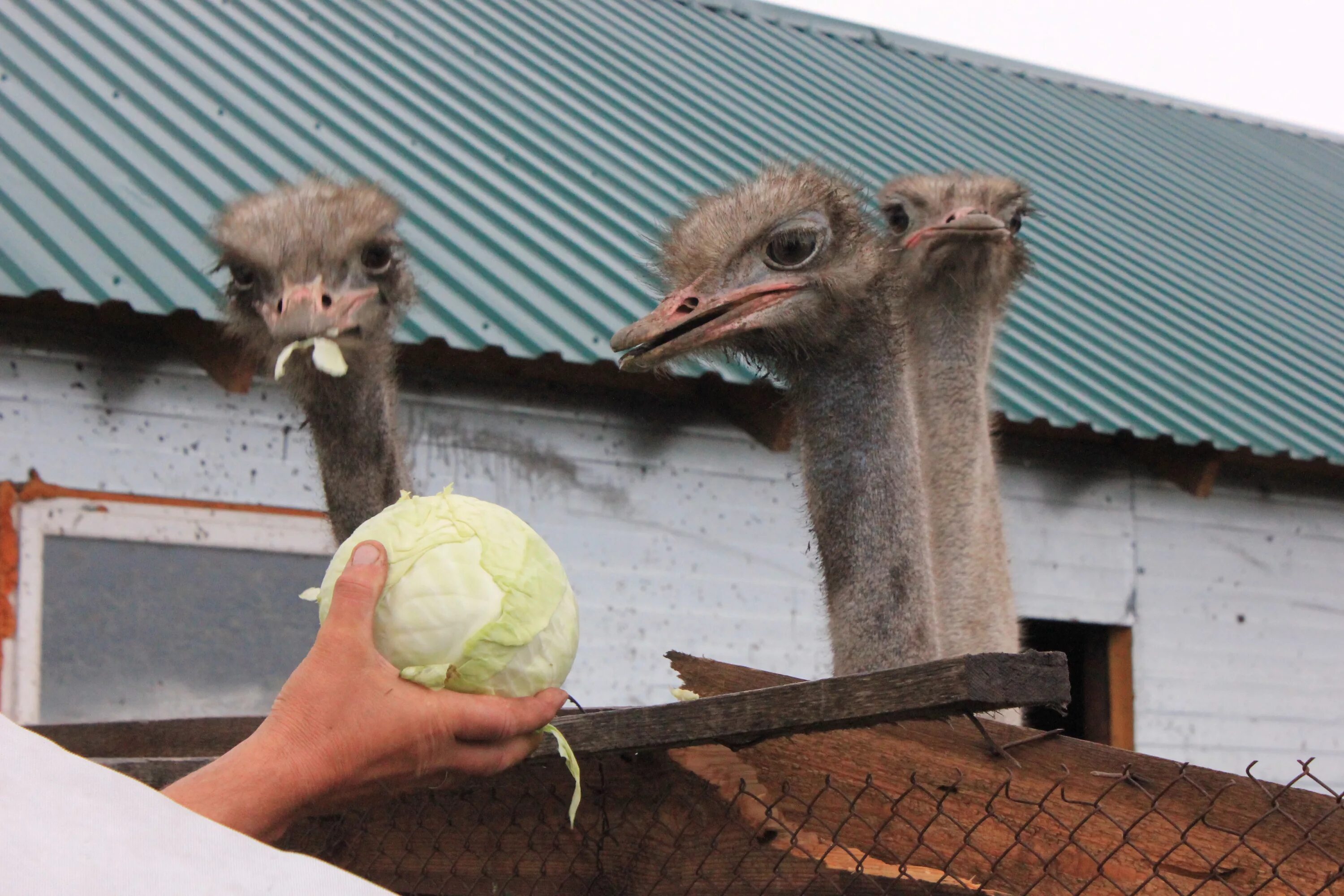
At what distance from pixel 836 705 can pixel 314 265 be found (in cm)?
234

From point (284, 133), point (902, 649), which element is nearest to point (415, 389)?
point (284, 133)

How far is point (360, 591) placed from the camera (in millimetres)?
1559

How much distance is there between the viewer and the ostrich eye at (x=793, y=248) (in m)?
3.44

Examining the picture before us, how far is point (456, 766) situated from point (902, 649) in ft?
5.18

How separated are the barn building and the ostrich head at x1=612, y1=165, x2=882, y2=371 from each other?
1.55ft

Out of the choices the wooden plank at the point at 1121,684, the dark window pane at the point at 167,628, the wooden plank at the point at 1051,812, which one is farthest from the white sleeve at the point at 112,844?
the wooden plank at the point at 1121,684

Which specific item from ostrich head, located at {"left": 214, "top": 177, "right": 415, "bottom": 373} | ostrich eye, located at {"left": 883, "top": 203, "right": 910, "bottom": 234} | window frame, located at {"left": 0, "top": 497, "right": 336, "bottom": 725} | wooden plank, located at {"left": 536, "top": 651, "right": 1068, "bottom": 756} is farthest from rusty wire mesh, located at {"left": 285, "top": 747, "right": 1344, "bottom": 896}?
window frame, located at {"left": 0, "top": 497, "right": 336, "bottom": 725}

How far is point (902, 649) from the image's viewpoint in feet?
10.1

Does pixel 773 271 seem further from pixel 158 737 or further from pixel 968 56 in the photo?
pixel 968 56

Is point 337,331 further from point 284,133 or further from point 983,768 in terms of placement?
point 284,133

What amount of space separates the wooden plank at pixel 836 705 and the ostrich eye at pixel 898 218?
2760mm

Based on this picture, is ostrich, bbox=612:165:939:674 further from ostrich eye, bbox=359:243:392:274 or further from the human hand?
the human hand

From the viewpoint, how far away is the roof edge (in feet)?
39.9

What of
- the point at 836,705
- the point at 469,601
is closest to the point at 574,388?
the point at 469,601
